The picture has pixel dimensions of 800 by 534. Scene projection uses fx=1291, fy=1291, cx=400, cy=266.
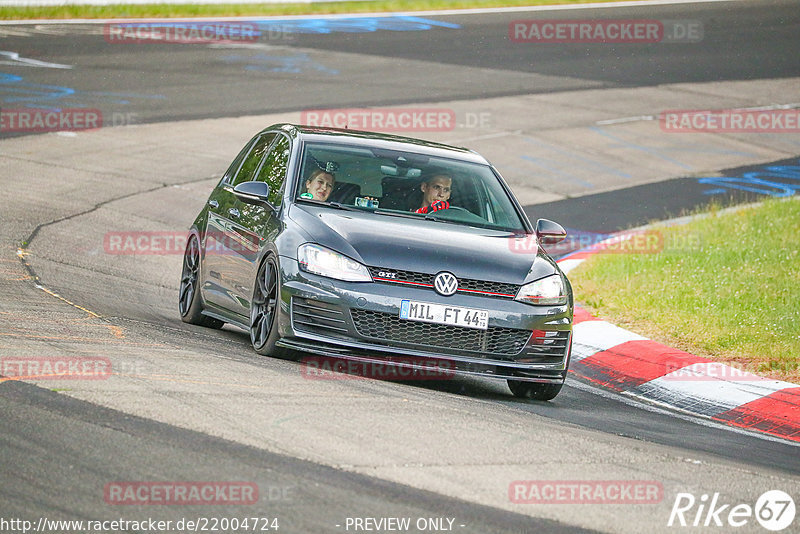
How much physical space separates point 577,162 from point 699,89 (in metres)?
7.44

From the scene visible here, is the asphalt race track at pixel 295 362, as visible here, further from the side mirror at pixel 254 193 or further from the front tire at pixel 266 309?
the side mirror at pixel 254 193

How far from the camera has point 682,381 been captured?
9.46 m

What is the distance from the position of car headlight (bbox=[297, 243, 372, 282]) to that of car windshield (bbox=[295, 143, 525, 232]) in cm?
80

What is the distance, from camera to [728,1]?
126 ft

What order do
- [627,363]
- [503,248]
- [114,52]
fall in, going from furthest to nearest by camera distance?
1. [114,52]
2. [627,363]
3. [503,248]

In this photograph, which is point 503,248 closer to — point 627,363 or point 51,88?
point 627,363

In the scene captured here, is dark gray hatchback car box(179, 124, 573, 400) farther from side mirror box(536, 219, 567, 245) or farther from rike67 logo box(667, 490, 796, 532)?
rike67 logo box(667, 490, 796, 532)

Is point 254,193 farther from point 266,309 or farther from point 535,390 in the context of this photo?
point 535,390

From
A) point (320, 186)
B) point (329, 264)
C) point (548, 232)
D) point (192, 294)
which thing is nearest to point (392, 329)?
point (329, 264)

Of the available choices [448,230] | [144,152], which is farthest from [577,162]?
[448,230]

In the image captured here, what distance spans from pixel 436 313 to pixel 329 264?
743 millimetres

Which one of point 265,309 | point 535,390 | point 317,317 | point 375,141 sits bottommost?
point 535,390

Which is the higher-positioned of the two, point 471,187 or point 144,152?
point 471,187

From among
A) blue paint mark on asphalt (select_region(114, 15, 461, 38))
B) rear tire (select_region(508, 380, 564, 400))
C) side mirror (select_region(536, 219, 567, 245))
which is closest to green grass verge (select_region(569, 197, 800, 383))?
side mirror (select_region(536, 219, 567, 245))
